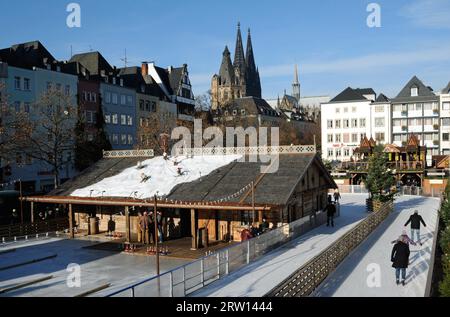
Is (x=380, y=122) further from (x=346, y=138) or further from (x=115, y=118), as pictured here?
(x=115, y=118)

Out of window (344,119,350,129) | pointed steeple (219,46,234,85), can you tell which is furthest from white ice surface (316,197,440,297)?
pointed steeple (219,46,234,85)

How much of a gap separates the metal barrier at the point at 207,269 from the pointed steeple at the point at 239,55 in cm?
13875

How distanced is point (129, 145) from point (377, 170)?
43.4m

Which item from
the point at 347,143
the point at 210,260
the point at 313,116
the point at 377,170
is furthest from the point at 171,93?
the point at 313,116

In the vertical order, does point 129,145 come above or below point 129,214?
above

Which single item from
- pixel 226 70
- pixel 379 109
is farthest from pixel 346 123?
pixel 226 70

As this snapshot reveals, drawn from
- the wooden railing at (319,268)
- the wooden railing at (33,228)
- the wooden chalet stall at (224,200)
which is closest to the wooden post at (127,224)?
the wooden chalet stall at (224,200)

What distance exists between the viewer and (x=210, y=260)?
53.5 feet

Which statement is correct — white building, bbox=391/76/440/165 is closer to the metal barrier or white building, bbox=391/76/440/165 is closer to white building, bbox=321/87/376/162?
white building, bbox=321/87/376/162

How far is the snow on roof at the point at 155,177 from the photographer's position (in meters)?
27.7

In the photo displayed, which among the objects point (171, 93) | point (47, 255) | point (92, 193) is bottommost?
point (47, 255)

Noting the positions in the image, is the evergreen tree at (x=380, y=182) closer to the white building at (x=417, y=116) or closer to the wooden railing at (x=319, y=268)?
the wooden railing at (x=319, y=268)

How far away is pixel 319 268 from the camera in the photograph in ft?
51.0
